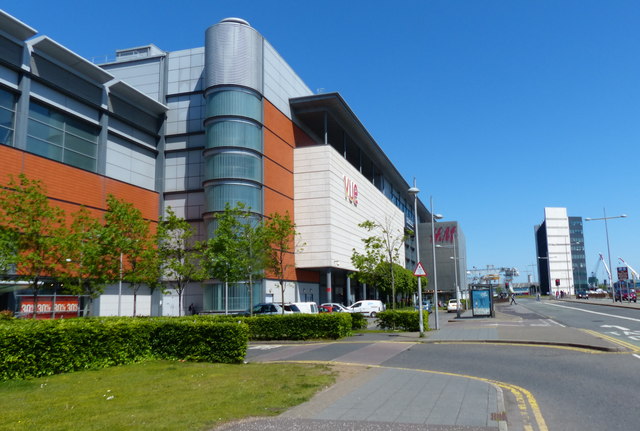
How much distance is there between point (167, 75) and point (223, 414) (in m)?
48.7

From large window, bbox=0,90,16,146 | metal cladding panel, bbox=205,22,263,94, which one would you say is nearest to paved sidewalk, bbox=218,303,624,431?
large window, bbox=0,90,16,146

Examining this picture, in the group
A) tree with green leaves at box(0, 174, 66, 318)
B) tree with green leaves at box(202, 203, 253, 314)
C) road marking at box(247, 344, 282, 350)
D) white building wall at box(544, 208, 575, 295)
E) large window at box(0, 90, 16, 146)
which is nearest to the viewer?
road marking at box(247, 344, 282, 350)

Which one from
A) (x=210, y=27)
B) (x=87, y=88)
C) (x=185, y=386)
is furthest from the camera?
(x=210, y=27)

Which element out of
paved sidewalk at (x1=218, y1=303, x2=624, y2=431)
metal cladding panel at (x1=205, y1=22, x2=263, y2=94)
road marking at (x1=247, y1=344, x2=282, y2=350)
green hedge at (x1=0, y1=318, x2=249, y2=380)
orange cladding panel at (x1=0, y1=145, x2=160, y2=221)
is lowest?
road marking at (x1=247, y1=344, x2=282, y2=350)

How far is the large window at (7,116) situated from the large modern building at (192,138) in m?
0.08

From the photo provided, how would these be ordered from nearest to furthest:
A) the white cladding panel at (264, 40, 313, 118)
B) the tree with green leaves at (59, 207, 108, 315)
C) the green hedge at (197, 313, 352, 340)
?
the green hedge at (197, 313, 352, 340) < the tree with green leaves at (59, 207, 108, 315) < the white cladding panel at (264, 40, 313, 118)

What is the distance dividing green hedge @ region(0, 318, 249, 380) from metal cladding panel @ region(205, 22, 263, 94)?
3410 cm

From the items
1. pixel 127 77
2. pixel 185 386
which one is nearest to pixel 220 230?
pixel 185 386

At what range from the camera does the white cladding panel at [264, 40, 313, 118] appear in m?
50.8

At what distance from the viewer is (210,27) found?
4691 centimetres

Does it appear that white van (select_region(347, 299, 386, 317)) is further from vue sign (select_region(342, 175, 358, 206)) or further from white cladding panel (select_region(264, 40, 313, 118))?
white cladding panel (select_region(264, 40, 313, 118))

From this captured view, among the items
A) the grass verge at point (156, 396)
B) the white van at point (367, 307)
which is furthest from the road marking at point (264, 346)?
the white van at point (367, 307)

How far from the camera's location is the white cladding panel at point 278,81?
167ft

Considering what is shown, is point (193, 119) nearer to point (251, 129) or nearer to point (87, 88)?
point (251, 129)
